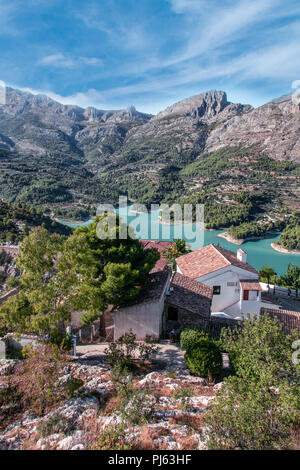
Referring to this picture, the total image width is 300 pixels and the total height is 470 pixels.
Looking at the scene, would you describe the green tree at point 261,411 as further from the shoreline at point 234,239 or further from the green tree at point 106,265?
the shoreline at point 234,239

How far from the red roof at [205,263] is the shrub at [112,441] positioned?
1299 centimetres

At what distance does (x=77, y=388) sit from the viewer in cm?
697

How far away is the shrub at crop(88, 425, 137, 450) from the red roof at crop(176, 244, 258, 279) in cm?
1299

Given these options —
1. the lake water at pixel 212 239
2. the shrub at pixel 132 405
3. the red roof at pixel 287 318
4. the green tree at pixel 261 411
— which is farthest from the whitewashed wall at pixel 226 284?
the lake water at pixel 212 239

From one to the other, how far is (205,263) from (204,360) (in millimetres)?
10665

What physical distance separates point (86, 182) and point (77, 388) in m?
127

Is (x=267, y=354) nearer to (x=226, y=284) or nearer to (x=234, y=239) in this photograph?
(x=226, y=284)

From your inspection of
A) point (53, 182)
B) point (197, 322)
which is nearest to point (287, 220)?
point (197, 322)

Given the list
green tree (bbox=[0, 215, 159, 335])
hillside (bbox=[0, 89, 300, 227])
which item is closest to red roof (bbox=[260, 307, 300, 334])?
green tree (bbox=[0, 215, 159, 335])

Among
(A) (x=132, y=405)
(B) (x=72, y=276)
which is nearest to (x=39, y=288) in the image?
(B) (x=72, y=276)

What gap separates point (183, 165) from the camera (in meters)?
147

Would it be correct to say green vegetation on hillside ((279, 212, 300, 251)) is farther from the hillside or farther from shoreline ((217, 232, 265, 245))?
the hillside

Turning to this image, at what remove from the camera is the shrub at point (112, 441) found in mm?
4379
